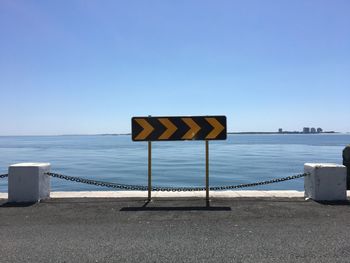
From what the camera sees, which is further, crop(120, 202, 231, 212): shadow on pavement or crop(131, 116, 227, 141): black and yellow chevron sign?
crop(131, 116, 227, 141): black and yellow chevron sign

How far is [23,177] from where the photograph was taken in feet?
27.8

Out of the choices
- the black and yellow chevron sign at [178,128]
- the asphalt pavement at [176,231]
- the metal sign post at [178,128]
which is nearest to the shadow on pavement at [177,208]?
the asphalt pavement at [176,231]

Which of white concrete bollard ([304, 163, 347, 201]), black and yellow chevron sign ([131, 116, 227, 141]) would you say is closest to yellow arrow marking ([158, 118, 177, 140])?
black and yellow chevron sign ([131, 116, 227, 141])

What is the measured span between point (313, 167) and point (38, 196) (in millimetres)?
5880

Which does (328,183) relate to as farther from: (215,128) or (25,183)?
(25,183)

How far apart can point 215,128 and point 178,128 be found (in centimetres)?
81

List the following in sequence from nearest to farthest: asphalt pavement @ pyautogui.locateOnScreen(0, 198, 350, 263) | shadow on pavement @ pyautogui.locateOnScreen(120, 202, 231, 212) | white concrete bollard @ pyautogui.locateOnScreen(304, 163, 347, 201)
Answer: asphalt pavement @ pyautogui.locateOnScreen(0, 198, 350, 263), shadow on pavement @ pyautogui.locateOnScreen(120, 202, 231, 212), white concrete bollard @ pyautogui.locateOnScreen(304, 163, 347, 201)

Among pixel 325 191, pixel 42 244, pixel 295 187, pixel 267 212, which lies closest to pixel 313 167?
pixel 325 191

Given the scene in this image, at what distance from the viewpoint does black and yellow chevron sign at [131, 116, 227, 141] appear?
339 inches

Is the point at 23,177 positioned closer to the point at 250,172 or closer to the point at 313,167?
the point at 313,167

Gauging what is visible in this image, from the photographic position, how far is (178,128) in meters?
8.63

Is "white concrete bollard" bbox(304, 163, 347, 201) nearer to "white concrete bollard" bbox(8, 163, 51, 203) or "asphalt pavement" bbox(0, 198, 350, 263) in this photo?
"asphalt pavement" bbox(0, 198, 350, 263)

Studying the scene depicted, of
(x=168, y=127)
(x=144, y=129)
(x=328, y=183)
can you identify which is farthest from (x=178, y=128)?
(x=328, y=183)

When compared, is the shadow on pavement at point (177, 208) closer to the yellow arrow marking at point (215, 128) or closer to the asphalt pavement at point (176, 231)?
the asphalt pavement at point (176, 231)
